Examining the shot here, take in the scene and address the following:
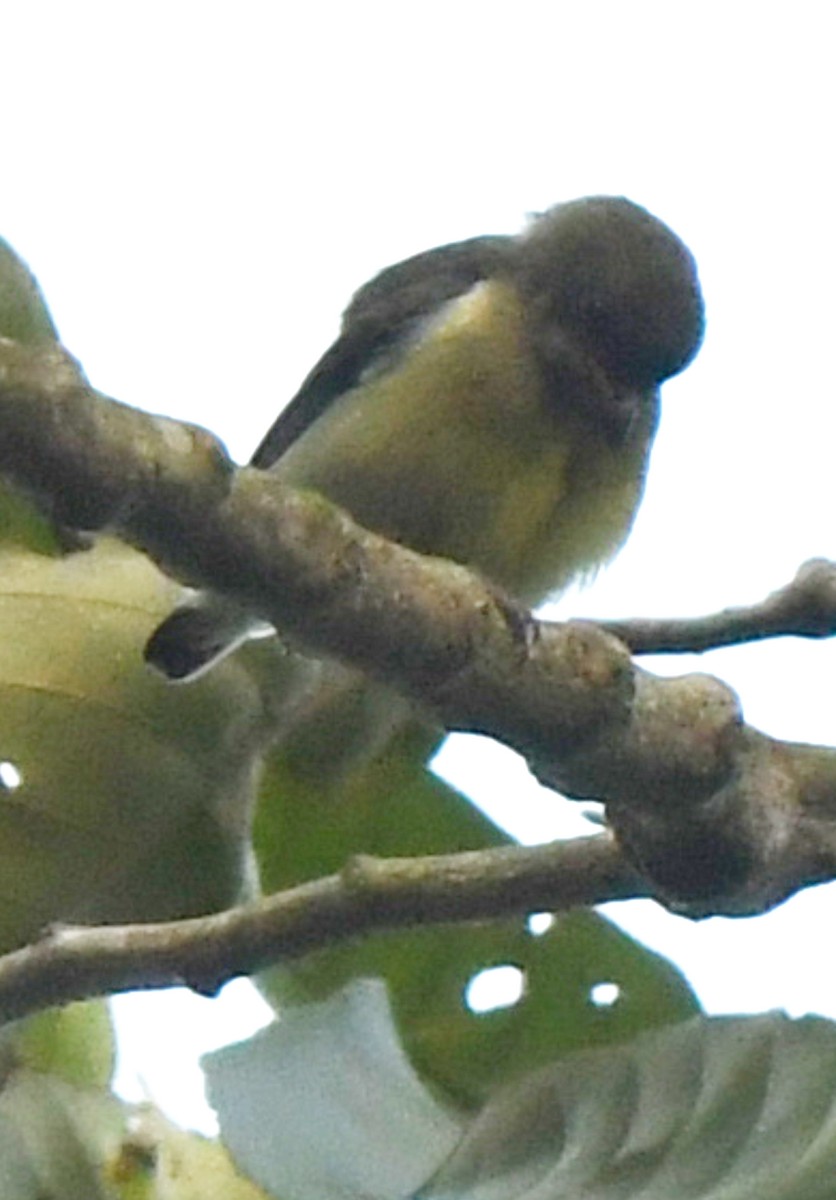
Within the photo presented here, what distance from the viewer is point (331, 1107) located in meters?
1.59

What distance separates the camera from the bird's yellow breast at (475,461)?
6.66 ft

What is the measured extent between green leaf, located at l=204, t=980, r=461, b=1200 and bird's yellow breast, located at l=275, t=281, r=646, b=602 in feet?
1.70

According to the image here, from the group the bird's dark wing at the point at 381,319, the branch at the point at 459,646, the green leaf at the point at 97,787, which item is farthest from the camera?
the bird's dark wing at the point at 381,319

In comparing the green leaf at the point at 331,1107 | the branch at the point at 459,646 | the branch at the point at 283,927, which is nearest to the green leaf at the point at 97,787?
the green leaf at the point at 331,1107

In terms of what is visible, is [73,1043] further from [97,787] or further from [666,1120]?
[666,1120]

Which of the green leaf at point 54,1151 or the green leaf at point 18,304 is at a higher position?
the green leaf at point 18,304

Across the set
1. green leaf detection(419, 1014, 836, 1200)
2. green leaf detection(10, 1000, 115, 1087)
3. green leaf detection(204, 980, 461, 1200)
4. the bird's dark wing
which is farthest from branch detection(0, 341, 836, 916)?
the bird's dark wing

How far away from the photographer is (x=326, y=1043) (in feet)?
5.26

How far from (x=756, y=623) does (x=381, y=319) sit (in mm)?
837

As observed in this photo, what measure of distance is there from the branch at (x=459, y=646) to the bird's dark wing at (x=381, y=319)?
3.01ft

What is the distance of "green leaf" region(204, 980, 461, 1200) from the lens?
1523 millimetres

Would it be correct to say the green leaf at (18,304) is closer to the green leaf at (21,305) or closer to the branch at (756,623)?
the green leaf at (21,305)

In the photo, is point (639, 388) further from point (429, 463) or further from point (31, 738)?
point (31, 738)

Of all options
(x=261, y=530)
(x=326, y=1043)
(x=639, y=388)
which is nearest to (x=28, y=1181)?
(x=326, y=1043)
